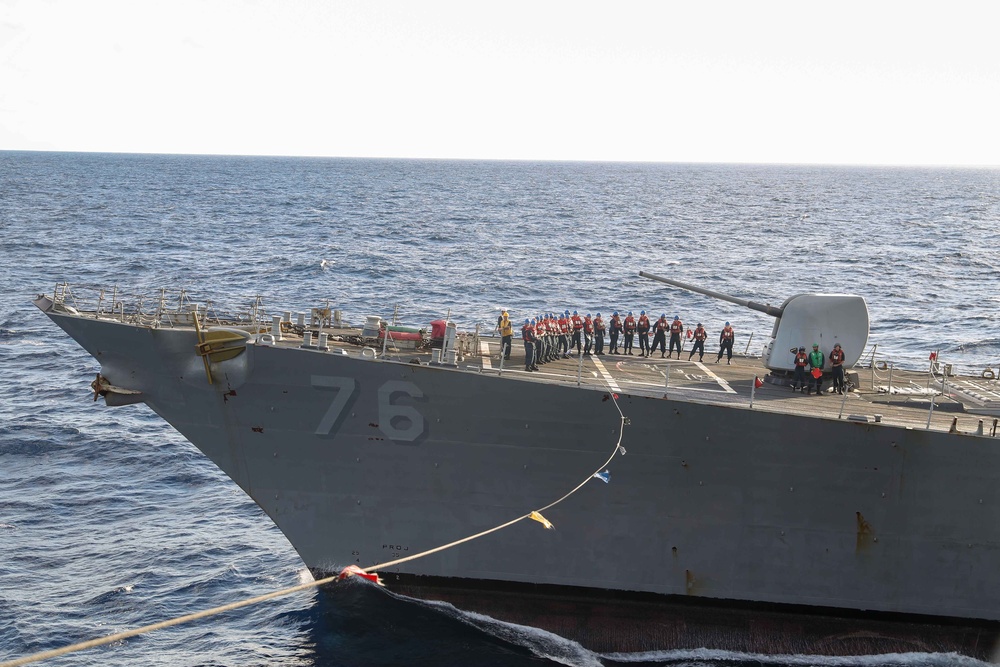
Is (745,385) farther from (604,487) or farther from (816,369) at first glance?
(604,487)

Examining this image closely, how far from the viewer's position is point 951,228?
98.1 m

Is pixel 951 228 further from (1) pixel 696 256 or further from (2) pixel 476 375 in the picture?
(2) pixel 476 375

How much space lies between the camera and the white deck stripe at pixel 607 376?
2031 centimetres

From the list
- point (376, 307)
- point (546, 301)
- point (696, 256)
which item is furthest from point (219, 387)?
point (696, 256)

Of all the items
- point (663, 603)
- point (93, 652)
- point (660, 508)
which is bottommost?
point (93, 652)

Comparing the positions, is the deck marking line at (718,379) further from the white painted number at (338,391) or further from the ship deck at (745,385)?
the white painted number at (338,391)

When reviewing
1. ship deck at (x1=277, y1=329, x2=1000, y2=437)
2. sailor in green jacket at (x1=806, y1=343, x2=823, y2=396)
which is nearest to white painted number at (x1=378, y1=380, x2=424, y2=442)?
ship deck at (x1=277, y1=329, x2=1000, y2=437)

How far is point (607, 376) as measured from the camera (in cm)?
2214

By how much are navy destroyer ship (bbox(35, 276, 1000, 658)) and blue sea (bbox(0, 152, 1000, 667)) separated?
1019 millimetres

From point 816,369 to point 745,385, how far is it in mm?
1682

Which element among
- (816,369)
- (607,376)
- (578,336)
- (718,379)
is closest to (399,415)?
(607,376)

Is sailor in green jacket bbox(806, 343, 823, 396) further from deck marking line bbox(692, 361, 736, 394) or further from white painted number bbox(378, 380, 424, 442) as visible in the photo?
white painted number bbox(378, 380, 424, 442)

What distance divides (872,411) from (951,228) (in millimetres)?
86416

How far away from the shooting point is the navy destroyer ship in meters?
19.0
